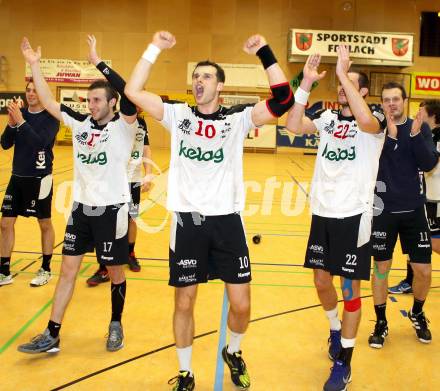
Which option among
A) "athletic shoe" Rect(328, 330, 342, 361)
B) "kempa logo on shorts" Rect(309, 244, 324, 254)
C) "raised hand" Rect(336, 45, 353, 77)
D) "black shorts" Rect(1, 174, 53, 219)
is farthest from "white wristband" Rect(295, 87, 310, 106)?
"black shorts" Rect(1, 174, 53, 219)

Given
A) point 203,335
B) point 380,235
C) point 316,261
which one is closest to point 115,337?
point 203,335

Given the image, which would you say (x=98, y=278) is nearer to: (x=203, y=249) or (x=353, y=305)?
(x=203, y=249)

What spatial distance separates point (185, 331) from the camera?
3719 millimetres

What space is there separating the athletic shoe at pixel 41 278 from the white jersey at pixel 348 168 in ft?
11.8

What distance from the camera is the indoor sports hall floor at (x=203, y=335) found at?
3961 mm

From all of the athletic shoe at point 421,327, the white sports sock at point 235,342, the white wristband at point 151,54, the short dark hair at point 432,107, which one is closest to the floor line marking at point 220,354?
the white sports sock at point 235,342

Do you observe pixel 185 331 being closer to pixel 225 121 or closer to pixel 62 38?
pixel 225 121

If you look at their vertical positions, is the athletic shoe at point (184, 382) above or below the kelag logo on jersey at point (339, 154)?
below

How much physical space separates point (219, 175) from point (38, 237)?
5.42 m

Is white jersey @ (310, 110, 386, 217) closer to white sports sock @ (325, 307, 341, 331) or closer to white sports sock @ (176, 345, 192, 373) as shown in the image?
white sports sock @ (325, 307, 341, 331)

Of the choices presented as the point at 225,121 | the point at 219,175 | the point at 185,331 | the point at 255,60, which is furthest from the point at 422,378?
the point at 255,60

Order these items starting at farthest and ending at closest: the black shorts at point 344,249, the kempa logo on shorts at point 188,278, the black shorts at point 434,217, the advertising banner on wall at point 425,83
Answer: the advertising banner on wall at point 425,83
the black shorts at point 434,217
the black shorts at point 344,249
the kempa logo on shorts at point 188,278

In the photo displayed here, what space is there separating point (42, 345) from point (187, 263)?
161cm

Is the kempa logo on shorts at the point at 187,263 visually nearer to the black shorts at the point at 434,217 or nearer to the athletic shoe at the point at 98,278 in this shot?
the athletic shoe at the point at 98,278
